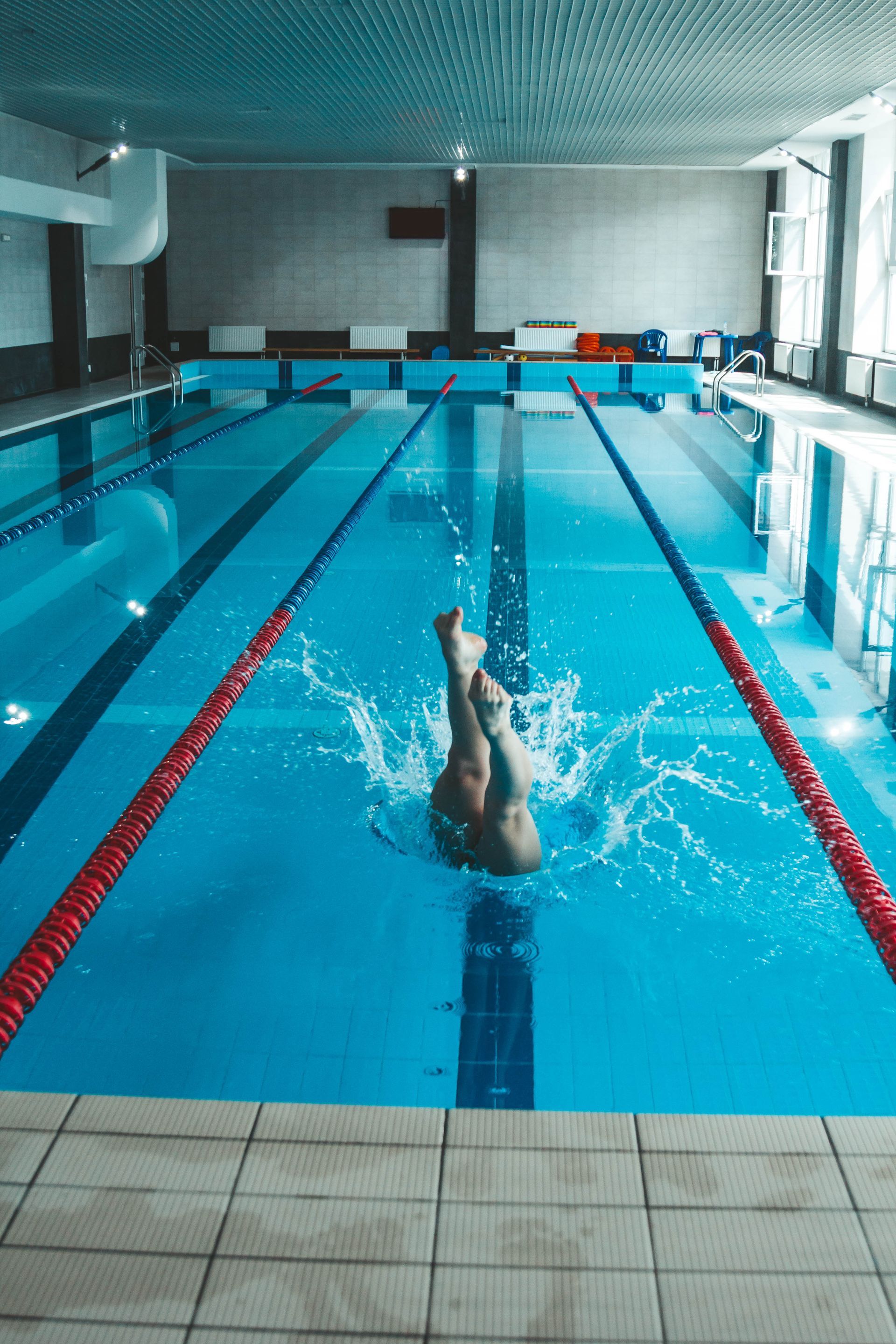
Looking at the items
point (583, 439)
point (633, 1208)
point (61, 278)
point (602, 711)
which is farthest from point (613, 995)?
point (61, 278)

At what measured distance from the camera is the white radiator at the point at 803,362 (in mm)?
14703

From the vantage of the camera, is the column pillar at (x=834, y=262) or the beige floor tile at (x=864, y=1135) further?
the column pillar at (x=834, y=262)

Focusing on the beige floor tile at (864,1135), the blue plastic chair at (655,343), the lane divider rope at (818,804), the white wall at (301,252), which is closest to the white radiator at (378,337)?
the white wall at (301,252)

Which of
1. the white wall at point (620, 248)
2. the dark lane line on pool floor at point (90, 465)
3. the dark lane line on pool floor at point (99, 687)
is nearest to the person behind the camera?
the dark lane line on pool floor at point (99, 687)

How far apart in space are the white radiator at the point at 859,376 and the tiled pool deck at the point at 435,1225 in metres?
12.1

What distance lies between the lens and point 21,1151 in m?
1.50

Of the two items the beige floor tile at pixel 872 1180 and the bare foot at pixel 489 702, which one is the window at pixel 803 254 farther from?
the beige floor tile at pixel 872 1180

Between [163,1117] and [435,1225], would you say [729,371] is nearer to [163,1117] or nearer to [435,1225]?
[163,1117]

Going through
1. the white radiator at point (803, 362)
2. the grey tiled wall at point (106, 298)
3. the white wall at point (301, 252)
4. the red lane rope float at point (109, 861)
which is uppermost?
the white wall at point (301, 252)

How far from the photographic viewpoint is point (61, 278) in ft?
44.4

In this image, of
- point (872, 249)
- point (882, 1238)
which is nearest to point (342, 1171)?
point (882, 1238)

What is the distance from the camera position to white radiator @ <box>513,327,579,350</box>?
57.1ft

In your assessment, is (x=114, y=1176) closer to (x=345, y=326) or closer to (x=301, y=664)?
(x=301, y=664)

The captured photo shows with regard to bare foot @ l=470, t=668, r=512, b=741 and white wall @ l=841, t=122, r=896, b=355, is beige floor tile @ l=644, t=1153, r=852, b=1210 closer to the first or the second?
bare foot @ l=470, t=668, r=512, b=741
